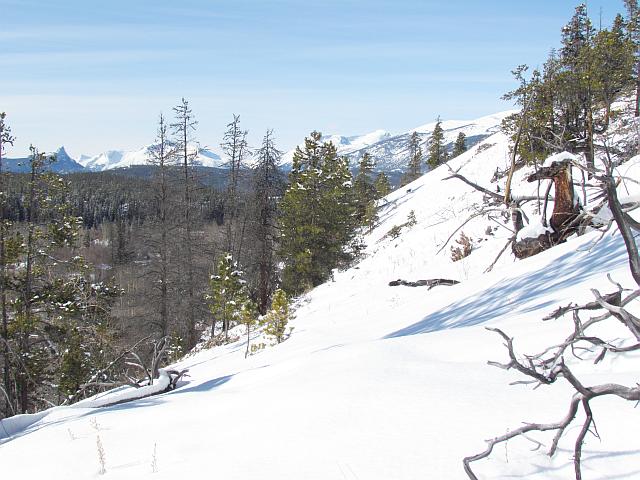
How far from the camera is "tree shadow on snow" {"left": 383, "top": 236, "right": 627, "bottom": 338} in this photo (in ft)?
15.6

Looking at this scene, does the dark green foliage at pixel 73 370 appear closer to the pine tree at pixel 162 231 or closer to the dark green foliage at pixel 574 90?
the pine tree at pixel 162 231

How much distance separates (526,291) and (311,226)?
16.7m

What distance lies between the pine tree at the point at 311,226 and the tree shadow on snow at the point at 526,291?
49.6 feet

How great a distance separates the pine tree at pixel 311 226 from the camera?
70.6ft

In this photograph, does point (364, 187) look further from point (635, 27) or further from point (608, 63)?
point (608, 63)

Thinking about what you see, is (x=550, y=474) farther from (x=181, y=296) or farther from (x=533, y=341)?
(x=181, y=296)

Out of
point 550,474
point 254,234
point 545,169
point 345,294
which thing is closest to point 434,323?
point 545,169

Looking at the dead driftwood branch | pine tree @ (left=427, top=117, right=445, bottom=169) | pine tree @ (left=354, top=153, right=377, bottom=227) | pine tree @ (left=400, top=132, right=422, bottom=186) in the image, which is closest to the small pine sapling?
the dead driftwood branch

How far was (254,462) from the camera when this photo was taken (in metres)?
1.93

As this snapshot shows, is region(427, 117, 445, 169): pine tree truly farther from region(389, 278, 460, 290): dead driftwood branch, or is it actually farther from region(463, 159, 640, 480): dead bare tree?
region(463, 159, 640, 480): dead bare tree

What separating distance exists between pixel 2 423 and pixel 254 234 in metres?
18.9

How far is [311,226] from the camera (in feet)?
71.4

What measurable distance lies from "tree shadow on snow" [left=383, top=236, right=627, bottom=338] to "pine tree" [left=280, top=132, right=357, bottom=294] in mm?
15131

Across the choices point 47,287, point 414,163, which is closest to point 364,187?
point 414,163
